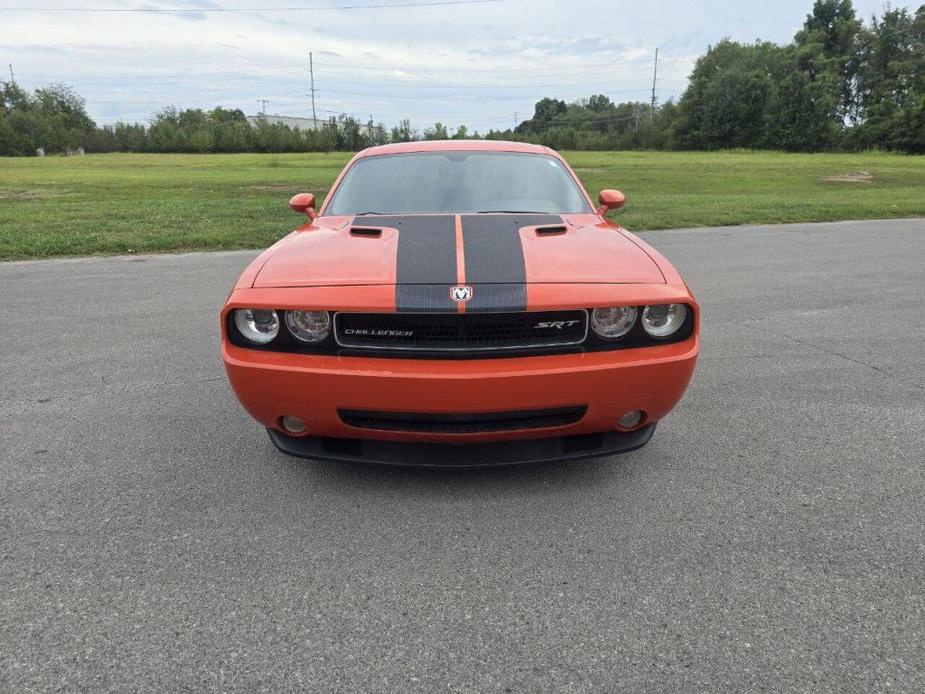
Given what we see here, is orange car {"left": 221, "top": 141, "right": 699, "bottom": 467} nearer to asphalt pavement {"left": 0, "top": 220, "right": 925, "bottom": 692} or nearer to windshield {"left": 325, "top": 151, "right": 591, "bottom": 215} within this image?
asphalt pavement {"left": 0, "top": 220, "right": 925, "bottom": 692}

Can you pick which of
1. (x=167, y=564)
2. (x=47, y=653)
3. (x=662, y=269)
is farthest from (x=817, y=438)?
(x=47, y=653)

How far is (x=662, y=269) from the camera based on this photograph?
250 cm

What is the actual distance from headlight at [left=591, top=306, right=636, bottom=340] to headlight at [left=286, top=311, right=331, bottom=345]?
3.24 ft

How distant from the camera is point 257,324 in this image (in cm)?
236

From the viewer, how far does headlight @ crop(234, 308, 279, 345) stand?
2.33 meters

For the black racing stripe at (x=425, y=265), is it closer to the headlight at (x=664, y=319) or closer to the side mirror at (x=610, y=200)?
the headlight at (x=664, y=319)

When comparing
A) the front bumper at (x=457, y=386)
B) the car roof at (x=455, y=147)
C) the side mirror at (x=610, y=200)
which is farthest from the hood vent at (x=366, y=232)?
the side mirror at (x=610, y=200)

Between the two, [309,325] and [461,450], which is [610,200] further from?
[309,325]

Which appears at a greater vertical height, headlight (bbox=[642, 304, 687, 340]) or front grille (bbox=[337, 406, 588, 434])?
headlight (bbox=[642, 304, 687, 340])

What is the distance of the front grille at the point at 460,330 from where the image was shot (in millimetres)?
2217

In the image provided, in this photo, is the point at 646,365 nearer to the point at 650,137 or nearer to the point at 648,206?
the point at 648,206

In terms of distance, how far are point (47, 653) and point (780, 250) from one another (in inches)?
364

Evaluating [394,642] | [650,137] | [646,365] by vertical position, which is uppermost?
[650,137]

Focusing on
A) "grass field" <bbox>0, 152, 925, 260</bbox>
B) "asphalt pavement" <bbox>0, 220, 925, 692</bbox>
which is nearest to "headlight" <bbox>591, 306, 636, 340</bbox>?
"asphalt pavement" <bbox>0, 220, 925, 692</bbox>
